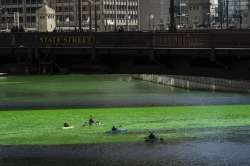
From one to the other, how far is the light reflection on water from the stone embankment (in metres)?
3.21

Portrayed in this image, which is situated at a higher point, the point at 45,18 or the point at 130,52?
the point at 45,18

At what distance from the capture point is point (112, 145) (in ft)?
185

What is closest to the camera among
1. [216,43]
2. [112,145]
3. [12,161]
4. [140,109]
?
[12,161]

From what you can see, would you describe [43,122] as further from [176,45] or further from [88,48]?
[176,45]

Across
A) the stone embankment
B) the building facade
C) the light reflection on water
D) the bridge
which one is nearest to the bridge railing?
the bridge

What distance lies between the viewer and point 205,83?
143375mm

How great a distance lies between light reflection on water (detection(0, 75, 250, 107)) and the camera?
100188mm

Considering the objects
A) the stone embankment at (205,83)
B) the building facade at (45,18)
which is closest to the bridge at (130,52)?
the stone embankment at (205,83)

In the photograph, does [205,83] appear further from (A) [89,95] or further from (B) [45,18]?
(B) [45,18]

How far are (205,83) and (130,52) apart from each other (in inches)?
3229

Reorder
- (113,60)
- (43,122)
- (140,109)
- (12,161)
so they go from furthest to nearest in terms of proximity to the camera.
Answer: (140,109), (43,122), (113,60), (12,161)

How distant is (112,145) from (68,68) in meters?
11.8

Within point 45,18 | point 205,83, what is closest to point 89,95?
point 205,83

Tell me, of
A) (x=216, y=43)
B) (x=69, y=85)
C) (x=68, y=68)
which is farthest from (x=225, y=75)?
(x=69, y=85)
